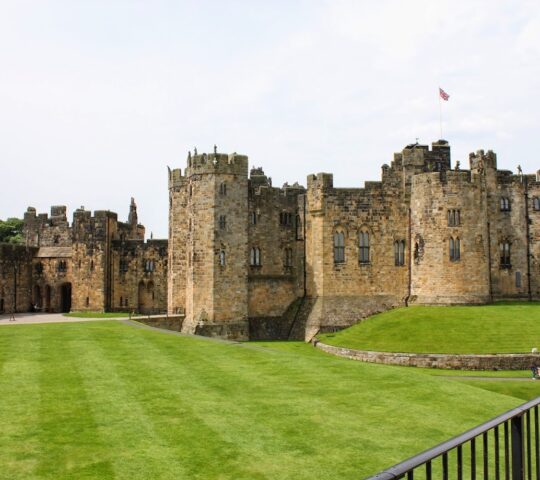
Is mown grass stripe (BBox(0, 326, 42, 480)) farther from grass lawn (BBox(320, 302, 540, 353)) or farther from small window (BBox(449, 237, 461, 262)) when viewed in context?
small window (BBox(449, 237, 461, 262))

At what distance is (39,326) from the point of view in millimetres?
39969

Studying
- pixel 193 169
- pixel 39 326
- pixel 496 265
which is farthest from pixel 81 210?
pixel 496 265

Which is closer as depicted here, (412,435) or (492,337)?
(412,435)

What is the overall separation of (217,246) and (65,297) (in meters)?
23.3

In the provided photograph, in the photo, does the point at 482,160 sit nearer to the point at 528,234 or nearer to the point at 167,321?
the point at 528,234

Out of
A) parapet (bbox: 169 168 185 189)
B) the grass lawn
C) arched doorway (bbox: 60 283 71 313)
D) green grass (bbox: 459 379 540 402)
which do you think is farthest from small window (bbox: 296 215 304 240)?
arched doorway (bbox: 60 283 71 313)

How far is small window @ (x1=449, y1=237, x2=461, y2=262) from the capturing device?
4694 centimetres

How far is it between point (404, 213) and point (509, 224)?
9364 mm

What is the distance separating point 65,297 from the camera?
64688 mm

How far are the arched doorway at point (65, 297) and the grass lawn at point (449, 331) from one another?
96.8 feet

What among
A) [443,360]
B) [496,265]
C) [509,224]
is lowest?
[443,360]

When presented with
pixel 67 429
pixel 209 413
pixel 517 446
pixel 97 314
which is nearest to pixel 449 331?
pixel 209 413

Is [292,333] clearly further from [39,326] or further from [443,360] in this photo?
[39,326]

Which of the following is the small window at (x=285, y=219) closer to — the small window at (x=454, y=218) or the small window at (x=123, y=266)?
the small window at (x=454, y=218)
